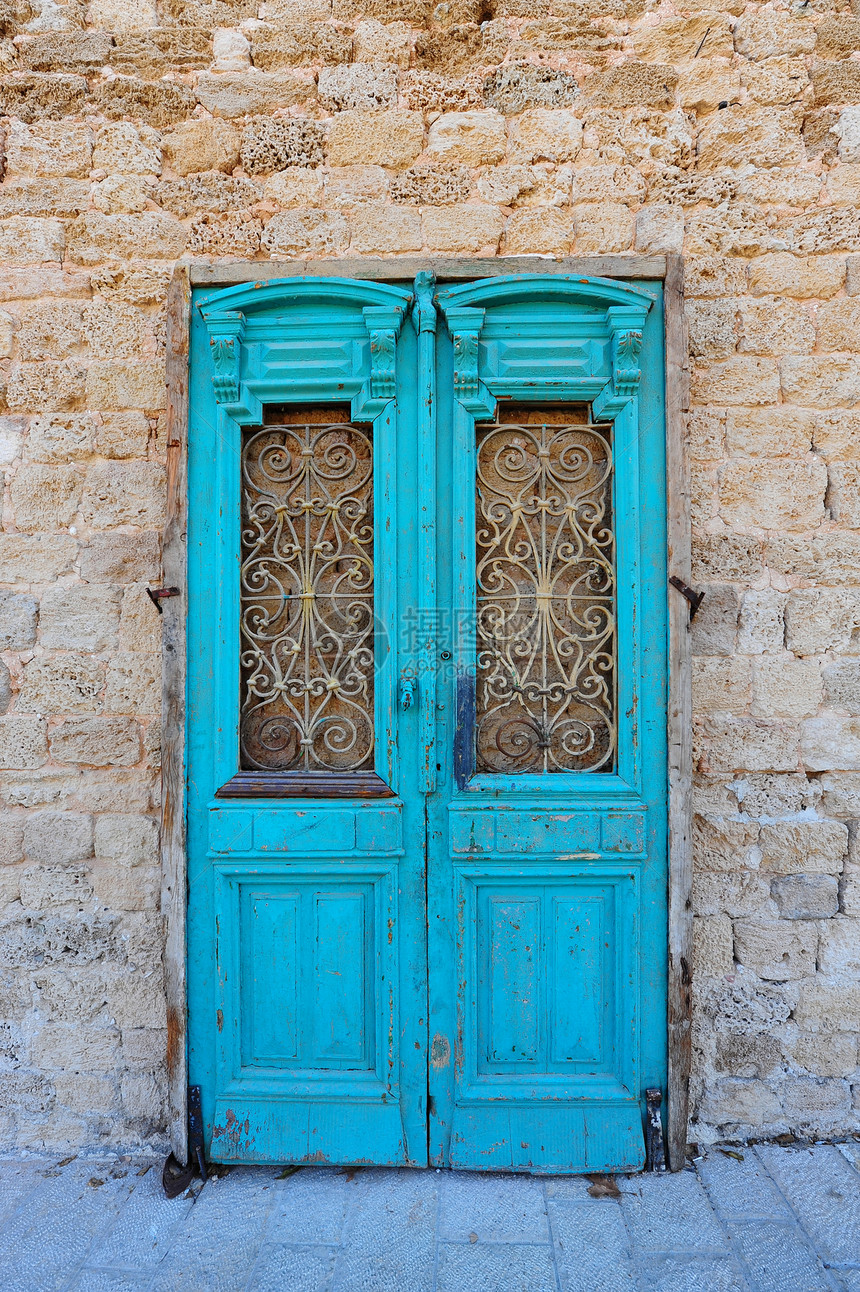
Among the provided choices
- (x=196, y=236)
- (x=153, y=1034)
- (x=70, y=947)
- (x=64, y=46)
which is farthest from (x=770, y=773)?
(x=64, y=46)

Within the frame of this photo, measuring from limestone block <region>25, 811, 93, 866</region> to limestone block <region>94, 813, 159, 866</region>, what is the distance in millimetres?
46

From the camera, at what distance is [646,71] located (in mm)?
2494

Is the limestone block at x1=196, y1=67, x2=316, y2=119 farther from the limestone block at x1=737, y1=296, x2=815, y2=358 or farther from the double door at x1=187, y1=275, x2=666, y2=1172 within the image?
the limestone block at x1=737, y1=296, x2=815, y2=358

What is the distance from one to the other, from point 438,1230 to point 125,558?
2.43 metres

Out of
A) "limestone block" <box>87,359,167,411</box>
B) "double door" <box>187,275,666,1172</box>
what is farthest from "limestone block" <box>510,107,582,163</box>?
"limestone block" <box>87,359,167,411</box>

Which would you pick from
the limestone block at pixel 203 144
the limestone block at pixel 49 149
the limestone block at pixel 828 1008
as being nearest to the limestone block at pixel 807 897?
the limestone block at pixel 828 1008

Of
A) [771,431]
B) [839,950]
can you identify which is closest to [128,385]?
[771,431]

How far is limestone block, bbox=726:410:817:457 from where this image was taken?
2.50 meters

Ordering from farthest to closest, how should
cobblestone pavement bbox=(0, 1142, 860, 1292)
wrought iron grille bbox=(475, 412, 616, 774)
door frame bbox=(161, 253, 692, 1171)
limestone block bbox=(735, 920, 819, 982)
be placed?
1. limestone block bbox=(735, 920, 819, 982)
2. wrought iron grille bbox=(475, 412, 616, 774)
3. door frame bbox=(161, 253, 692, 1171)
4. cobblestone pavement bbox=(0, 1142, 860, 1292)

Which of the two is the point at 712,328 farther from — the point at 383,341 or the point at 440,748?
the point at 440,748

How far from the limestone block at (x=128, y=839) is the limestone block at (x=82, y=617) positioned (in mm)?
639

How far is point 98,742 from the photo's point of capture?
2529 mm

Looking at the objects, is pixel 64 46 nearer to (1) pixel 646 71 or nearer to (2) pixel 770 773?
(1) pixel 646 71

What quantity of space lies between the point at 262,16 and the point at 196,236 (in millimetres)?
835
